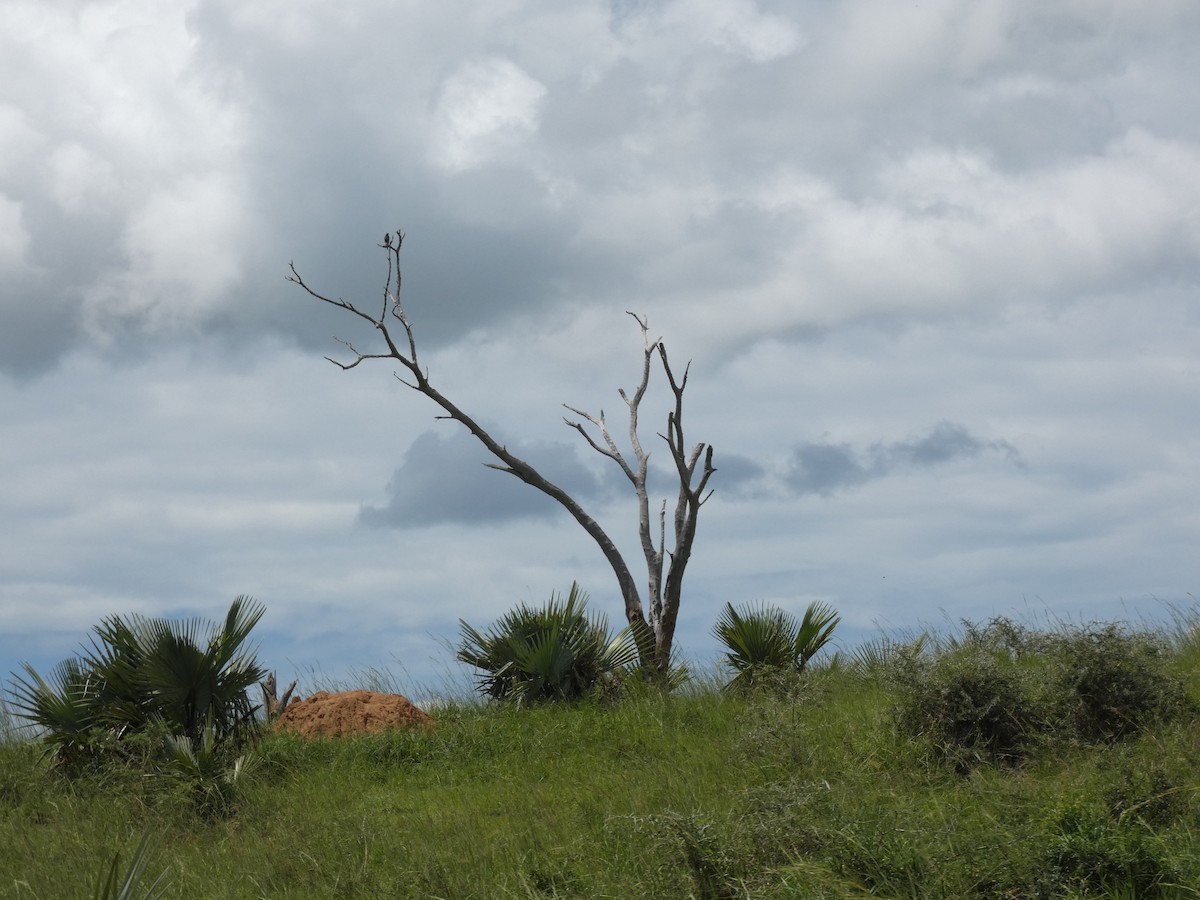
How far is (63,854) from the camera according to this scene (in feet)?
31.6

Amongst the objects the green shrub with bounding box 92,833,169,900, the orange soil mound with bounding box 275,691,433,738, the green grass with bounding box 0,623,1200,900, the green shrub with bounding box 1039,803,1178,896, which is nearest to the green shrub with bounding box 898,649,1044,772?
the green grass with bounding box 0,623,1200,900

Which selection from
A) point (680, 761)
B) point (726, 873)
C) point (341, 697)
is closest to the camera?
point (726, 873)

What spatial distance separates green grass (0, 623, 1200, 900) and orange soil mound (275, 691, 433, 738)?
654 millimetres

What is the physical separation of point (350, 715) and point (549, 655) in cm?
253

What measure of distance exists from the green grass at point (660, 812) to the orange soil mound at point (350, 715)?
2.15 ft

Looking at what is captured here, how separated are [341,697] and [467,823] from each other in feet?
19.6

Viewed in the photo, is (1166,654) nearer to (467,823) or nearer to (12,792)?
(467,823)

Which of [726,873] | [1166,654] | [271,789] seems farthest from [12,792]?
[1166,654]

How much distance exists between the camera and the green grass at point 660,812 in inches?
251

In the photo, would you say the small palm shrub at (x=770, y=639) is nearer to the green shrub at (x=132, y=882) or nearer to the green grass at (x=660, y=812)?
the green grass at (x=660, y=812)

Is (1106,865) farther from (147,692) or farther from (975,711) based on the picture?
(147,692)

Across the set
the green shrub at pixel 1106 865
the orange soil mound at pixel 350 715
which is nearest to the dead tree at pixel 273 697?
the orange soil mound at pixel 350 715

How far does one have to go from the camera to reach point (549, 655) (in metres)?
14.7

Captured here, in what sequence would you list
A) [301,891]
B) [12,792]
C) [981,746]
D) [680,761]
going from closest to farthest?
[301,891], [981,746], [680,761], [12,792]
